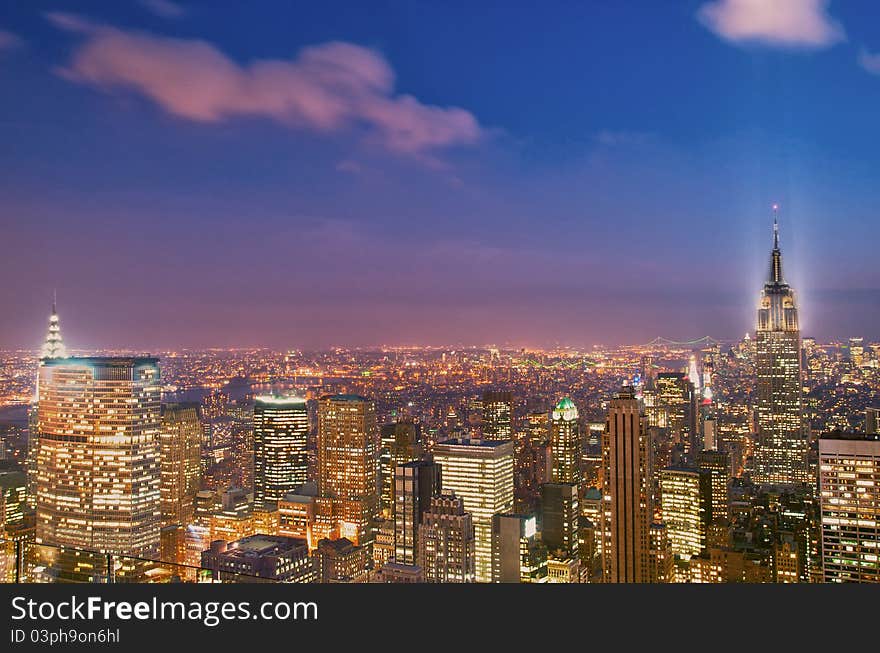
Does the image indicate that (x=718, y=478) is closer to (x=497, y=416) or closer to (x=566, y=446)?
(x=566, y=446)

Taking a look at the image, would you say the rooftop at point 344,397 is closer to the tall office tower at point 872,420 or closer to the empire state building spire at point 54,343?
the empire state building spire at point 54,343

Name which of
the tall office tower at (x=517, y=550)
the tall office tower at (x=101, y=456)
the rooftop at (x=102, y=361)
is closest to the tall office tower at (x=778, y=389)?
the tall office tower at (x=517, y=550)

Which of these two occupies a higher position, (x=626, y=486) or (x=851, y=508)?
(x=851, y=508)

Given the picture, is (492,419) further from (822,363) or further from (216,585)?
(216,585)

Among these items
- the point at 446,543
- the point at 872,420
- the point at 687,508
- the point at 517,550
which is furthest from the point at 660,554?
the point at 872,420

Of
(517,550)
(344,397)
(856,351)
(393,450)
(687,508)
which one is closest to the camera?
(856,351)

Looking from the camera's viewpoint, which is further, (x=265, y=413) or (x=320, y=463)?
(x=320, y=463)

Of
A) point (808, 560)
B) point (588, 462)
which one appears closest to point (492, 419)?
point (588, 462)
